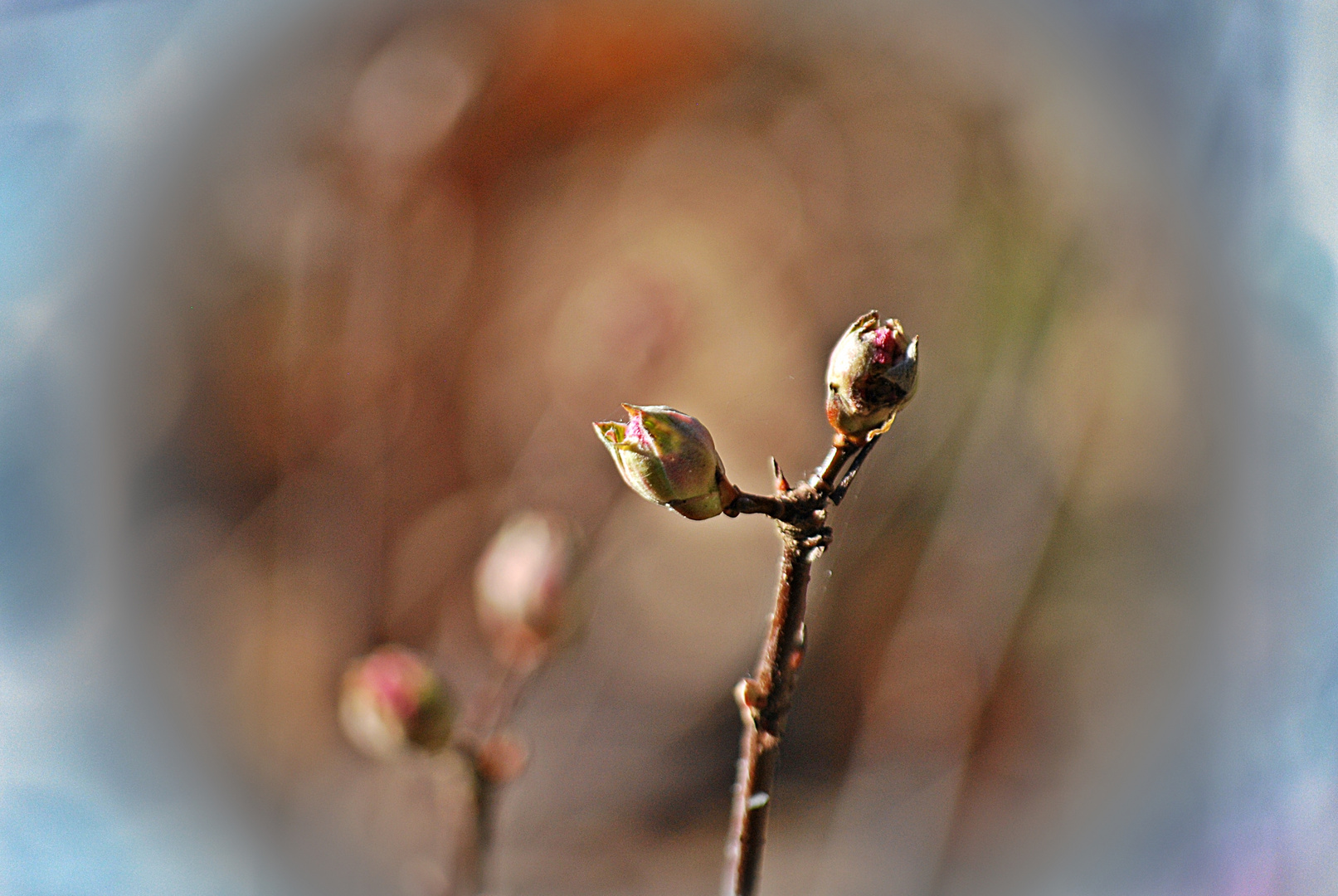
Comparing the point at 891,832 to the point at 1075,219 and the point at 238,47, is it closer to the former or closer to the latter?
the point at 1075,219

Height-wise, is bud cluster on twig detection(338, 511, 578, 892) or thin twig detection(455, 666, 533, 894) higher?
bud cluster on twig detection(338, 511, 578, 892)

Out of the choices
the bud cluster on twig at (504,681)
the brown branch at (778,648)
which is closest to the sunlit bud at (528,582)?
the bud cluster on twig at (504,681)

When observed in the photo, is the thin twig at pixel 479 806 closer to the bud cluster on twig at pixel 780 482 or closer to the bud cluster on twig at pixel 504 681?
the bud cluster on twig at pixel 504 681

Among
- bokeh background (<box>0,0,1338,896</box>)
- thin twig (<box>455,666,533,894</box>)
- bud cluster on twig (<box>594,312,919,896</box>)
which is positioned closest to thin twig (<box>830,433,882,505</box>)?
bud cluster on twig (<box>594,312,919,896</box>)

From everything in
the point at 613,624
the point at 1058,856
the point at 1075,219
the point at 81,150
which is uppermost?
the point at 81,150

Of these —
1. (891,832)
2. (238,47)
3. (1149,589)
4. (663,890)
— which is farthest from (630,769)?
(238,47)

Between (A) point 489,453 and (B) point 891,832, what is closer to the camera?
(B) point 891,832

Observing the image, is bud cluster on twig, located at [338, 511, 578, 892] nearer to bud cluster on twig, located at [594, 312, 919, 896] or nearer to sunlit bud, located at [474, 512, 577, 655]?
sunlit bud, located at [474, 512, 577, 655]
